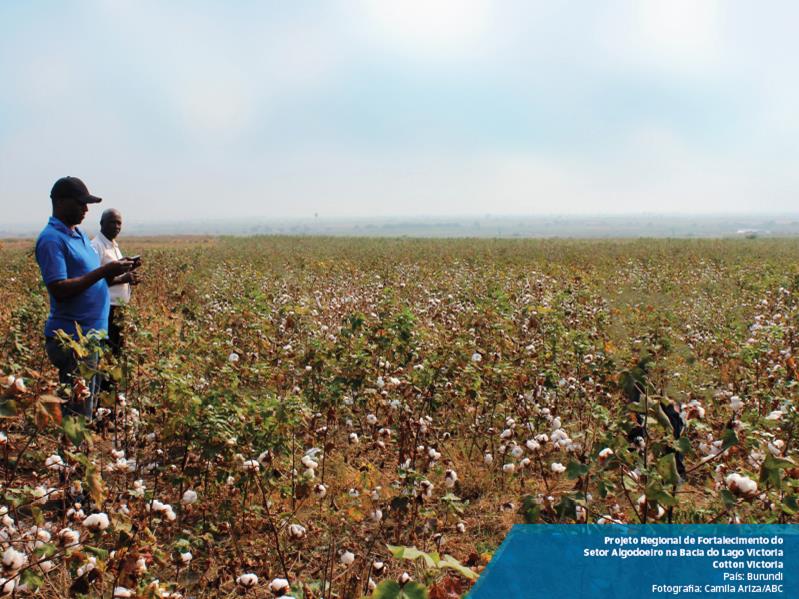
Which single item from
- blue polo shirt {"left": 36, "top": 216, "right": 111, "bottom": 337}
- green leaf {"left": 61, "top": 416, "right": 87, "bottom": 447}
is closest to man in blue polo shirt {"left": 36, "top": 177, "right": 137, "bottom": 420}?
blue polo shirt {"left": 36, "top": 216, "right": 111, "bottom": 337}

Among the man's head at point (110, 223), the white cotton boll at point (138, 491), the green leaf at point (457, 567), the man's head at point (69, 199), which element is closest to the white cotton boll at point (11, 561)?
the white cotton boll at point (138, 491)

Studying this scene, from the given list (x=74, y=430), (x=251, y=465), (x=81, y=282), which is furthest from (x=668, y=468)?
(x=81, y=282)

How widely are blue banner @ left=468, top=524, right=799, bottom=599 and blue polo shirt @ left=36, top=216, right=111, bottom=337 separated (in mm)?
2760

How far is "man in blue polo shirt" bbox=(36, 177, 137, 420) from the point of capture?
129 inches

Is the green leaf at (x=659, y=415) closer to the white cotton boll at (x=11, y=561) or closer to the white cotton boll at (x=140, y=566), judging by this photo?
the white cotton boll at (x=140, y=566)

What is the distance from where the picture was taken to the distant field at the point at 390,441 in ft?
7.76

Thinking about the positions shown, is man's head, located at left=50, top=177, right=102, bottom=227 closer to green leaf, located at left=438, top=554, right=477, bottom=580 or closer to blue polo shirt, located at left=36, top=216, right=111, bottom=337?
blue polo shirt, located at left=36, top=216, right=111, bottom=337

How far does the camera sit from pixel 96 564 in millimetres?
1845

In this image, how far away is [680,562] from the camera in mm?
2340

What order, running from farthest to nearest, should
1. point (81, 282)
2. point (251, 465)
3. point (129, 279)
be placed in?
point (129, 279) → point (81, 282) → point (251, 465)

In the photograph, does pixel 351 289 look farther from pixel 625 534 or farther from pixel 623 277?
pixel 625 534

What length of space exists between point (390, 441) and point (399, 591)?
3.04 m

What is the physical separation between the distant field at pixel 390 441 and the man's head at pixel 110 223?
0.84 m

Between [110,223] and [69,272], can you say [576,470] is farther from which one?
[110,223]
